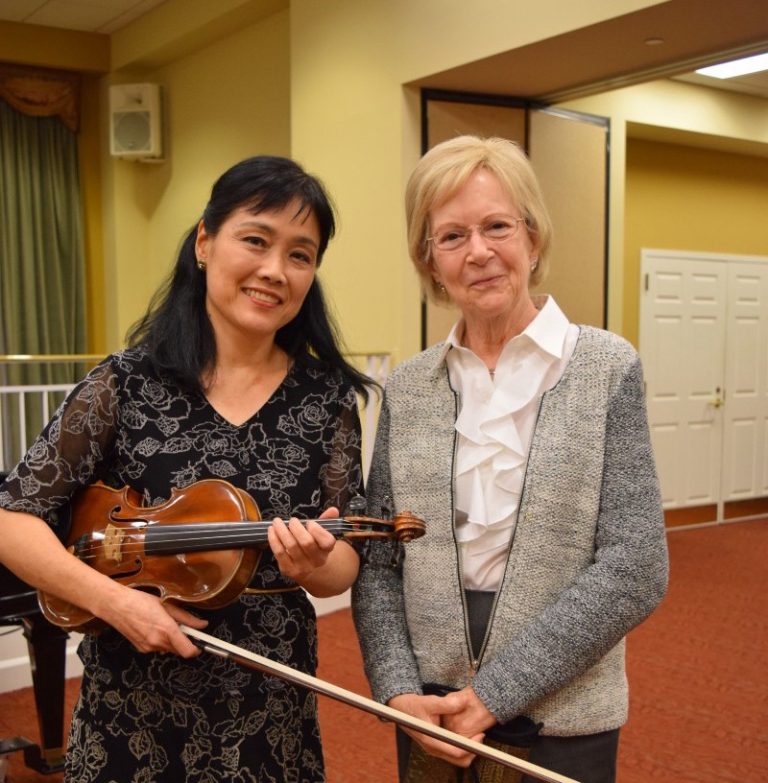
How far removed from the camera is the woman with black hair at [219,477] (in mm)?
1440

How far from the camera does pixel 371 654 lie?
1459 millimetres

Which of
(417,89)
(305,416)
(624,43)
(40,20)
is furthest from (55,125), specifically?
(305,416)

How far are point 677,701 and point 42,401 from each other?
315cm

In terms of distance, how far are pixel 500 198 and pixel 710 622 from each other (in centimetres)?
393

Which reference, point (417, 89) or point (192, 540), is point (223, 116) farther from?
point (192, 540)

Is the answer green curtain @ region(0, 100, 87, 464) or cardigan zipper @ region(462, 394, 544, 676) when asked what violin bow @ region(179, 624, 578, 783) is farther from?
green curtain @ region(0, 100, 87, 464)

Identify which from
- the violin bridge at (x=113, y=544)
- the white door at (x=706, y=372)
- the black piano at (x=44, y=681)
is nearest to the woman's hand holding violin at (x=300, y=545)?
the violin bridge at (x=113, y=544)

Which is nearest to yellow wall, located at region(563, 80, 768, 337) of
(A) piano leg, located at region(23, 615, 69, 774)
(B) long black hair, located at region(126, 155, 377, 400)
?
(A) piano leg, located at region(23, 615, 69, 774)

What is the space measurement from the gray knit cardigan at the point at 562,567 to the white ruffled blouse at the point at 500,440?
0.02 meters

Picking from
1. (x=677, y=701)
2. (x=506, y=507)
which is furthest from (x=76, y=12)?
(x=506, y=507)

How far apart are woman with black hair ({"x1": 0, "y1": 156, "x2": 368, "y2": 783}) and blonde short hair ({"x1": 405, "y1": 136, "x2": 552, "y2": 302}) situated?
16cm

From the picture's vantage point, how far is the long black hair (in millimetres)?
1479

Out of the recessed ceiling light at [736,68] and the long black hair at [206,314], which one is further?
the recessed ceiling light at [736,68]

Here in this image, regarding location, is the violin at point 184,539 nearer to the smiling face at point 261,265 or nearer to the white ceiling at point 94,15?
the smiling face at point 261,265
